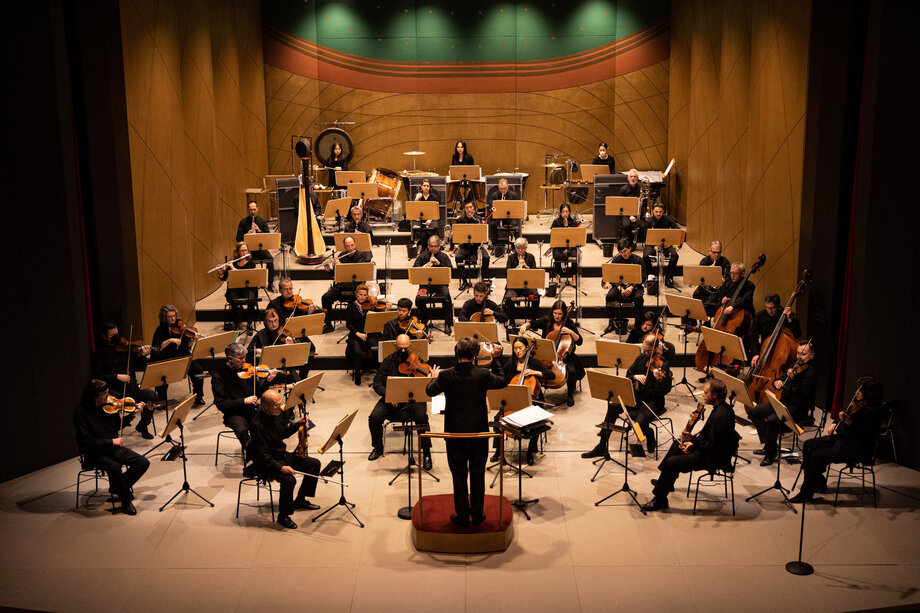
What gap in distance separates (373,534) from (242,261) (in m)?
5.85

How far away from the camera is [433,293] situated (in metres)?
11.3

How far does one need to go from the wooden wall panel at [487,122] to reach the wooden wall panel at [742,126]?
0.74m

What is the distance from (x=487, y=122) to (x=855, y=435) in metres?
12.2

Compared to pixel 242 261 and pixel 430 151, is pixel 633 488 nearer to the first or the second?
pixel 242 261

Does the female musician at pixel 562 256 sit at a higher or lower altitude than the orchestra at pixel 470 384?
higher

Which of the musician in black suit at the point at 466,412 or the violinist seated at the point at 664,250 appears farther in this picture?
the violinist seated at the point at 664,250

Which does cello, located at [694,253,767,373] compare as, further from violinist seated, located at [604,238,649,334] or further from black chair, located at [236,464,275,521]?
black chair, located at [236,464,275,521]

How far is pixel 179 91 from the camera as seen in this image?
11.8 m

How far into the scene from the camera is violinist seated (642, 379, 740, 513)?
7.01 meters

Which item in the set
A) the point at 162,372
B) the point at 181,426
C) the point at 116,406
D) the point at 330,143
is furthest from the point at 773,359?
the point at 330,143

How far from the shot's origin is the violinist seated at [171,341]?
9383 millimetres

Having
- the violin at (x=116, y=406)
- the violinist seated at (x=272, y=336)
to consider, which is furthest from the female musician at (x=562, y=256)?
the violin at (x=116, y=406)

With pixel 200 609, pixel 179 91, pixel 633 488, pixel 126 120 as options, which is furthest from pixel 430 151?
pixel 200 609

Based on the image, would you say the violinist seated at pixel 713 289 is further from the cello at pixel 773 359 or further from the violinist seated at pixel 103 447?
the violinist seated at pixel 103 447
